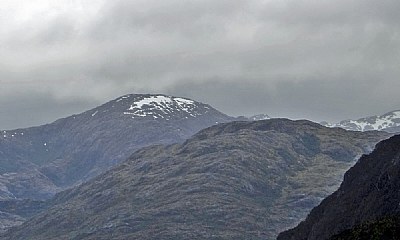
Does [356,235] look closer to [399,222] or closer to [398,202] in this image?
[399,222]

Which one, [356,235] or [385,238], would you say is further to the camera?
[356,235]

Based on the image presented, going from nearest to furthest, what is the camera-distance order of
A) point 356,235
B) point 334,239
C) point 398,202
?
point 356,235 → point 334,239 → point 398,202

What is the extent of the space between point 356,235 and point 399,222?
6.74m

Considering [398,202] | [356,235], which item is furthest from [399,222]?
[398,202]

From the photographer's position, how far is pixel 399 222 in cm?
9138

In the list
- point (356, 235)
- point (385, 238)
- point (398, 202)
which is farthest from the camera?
point (398, 202)

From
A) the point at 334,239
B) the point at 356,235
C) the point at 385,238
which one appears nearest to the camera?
the point at 385,238

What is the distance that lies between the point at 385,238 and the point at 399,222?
300 inches

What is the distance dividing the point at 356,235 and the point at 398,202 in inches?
4494

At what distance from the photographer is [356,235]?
90.4m

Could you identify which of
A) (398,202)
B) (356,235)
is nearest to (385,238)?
(356,235)

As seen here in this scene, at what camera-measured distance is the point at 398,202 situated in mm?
197125

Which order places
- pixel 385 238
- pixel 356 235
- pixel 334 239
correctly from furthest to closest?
1. pixel 334 239
2. pixel 356 235
3. pixel 385 238

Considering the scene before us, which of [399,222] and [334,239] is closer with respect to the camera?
[399,222]
